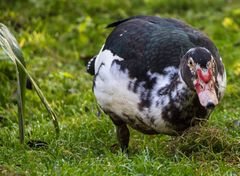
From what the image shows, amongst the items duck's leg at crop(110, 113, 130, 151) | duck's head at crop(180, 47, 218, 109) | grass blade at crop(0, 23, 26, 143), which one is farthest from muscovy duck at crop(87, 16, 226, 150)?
grass blade at crop(0, 23, 26, 143)

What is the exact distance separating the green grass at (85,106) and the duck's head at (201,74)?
1.25 ft

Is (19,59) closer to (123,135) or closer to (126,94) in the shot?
(126,94)

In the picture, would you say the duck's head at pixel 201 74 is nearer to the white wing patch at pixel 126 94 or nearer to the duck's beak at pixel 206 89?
the duck's beak at pixel 206 89

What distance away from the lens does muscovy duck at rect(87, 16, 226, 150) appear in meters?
4.68

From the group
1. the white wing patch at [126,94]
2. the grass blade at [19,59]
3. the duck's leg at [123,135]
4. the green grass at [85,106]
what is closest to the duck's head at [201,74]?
the white wing patch at [126,94]

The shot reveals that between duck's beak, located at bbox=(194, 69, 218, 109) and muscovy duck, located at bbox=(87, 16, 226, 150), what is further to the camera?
muscovy duck, located at bbox=(87, 16, 226, 150)

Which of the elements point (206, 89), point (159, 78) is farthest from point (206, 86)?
point (159, 78)

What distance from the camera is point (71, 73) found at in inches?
302

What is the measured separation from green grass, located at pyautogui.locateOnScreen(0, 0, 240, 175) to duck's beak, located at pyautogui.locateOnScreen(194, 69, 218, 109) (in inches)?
15.2

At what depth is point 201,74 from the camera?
4.62 meters

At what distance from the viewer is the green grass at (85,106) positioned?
15.5ft

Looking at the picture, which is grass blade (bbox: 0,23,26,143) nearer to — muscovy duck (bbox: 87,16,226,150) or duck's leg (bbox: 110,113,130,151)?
muscovy duck (bbox: 87,16,226,150)

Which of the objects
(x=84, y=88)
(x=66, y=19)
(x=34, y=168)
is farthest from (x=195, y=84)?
(x=66, y=19)

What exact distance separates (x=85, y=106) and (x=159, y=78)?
193 centimetres
